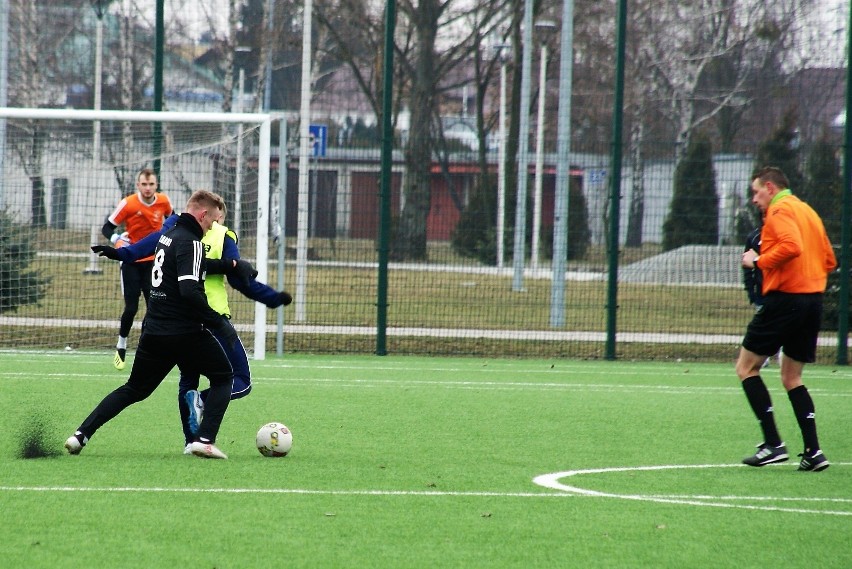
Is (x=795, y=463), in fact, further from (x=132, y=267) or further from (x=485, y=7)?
(x=485, y=7)

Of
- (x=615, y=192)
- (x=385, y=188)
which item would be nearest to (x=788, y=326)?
(x=615, y=192)

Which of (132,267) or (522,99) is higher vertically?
(522,99)

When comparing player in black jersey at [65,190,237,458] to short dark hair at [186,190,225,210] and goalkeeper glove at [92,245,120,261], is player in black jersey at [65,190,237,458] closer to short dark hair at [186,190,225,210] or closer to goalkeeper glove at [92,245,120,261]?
short dark hair at [186,190,225,210]

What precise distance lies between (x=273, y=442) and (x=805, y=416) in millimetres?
3499

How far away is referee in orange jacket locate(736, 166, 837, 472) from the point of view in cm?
784

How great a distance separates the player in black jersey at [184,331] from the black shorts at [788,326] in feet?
11.5

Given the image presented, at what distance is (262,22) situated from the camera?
2236 centimetres

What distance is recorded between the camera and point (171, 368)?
7785 millimetres

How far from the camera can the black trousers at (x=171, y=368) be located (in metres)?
7.68

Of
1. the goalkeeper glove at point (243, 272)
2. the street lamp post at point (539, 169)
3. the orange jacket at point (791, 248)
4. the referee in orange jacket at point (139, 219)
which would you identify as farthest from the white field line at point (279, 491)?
the street lamp post at point (539, 169)

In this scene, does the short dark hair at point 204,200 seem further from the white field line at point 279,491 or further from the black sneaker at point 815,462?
the black sneaker at point 815,462

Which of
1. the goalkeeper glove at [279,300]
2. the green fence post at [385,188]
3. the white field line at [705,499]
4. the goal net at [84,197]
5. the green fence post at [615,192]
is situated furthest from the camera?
the green fence post at [615,192]

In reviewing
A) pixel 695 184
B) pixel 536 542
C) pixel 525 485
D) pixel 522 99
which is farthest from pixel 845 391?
pixel 522 99

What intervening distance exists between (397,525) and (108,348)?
33.8 feet
